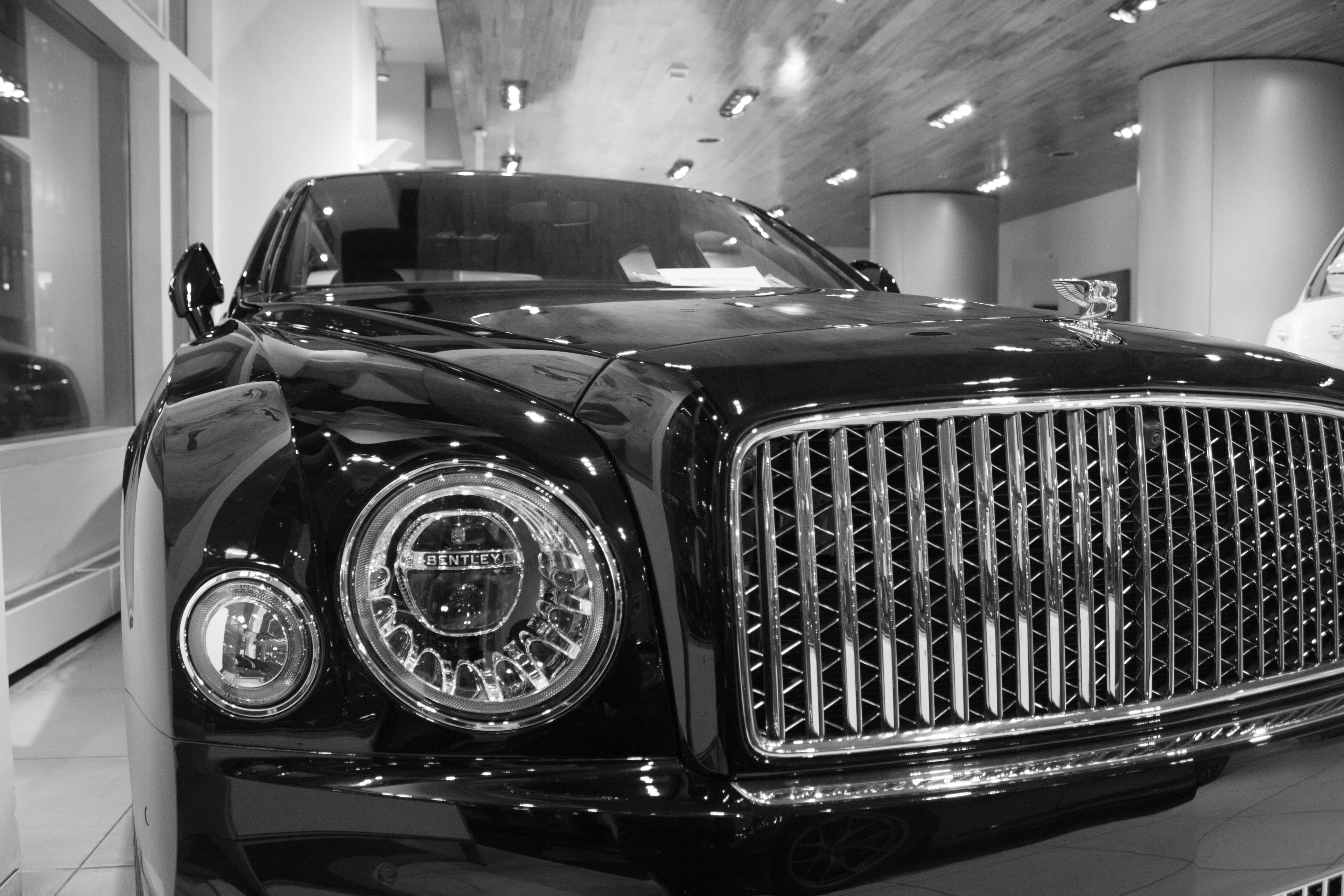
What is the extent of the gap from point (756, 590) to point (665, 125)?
10928mm

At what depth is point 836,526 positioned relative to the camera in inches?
36.4

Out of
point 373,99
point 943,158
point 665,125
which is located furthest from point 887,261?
point 373,99

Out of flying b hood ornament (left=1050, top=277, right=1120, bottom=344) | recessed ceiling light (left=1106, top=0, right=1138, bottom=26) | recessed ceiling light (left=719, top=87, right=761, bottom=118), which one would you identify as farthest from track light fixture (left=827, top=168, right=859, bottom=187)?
flying b hood ornament (left=1050, top=277, right=1120, bottom=344)

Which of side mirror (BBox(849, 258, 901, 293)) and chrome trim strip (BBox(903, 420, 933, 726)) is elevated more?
side mirror (BBox(849, 258, 901, 293))

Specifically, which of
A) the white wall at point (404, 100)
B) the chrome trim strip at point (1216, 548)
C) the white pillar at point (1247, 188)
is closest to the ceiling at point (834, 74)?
the white pillar at point (1247, 188)

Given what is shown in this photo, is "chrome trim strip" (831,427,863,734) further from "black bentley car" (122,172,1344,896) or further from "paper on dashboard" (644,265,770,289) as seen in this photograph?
"paper on dashboard" (644,265,770,289)

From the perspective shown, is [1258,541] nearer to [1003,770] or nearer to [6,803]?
[1003,770]

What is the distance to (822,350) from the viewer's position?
102cm

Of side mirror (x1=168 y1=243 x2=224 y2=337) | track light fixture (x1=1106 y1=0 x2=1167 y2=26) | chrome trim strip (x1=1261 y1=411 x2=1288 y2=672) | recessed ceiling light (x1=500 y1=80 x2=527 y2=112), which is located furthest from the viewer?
recessed ceiling light (x1=500 y1=80 x2=527 y2=112)

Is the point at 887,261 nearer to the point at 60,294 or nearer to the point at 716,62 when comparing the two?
the point at 716,62

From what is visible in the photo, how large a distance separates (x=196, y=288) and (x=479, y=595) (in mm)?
1536

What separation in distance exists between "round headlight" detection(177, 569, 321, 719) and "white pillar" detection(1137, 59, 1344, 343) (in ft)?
28.9

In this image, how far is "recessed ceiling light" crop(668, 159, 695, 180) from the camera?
13.2m

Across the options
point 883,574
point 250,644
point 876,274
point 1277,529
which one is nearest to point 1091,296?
point 1277,529
